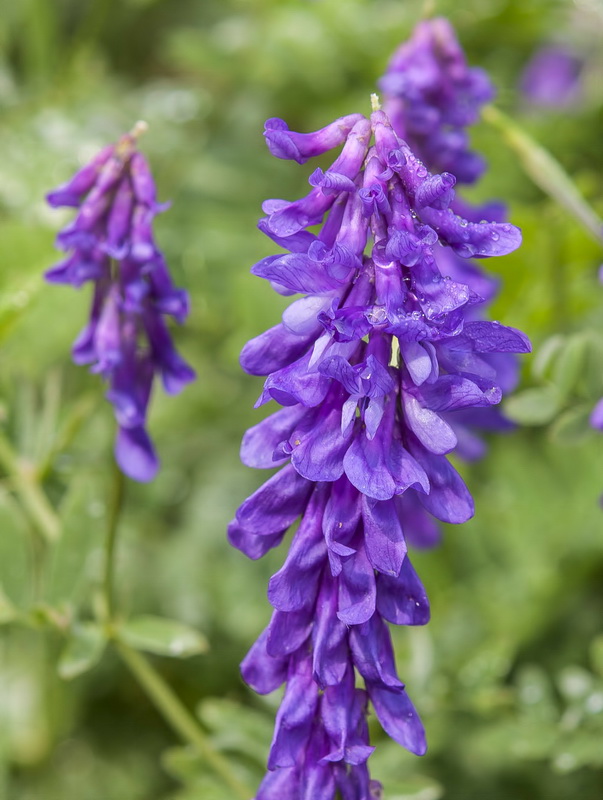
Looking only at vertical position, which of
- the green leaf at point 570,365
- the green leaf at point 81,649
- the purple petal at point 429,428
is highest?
the green leaf at point 570,365

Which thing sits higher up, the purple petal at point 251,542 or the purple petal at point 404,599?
the purple petal at point 251,542

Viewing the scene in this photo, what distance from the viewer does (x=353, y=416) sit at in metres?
1.35

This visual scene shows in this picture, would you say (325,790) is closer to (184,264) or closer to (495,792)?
(495,792)

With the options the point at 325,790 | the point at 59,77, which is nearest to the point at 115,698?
the point at 325,790

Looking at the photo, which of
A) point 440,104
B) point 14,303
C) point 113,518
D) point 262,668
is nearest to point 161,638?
point 113,518

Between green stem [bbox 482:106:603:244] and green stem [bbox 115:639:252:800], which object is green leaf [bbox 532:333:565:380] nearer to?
green stem [bbox 482:106:603:244]

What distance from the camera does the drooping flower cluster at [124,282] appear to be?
192 centimetres

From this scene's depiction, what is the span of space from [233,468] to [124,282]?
1.56 metres

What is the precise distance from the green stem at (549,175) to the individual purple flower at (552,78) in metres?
2.15

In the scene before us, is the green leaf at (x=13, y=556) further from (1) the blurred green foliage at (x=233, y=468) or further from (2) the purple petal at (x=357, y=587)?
(2) the purple petal at (x=357, y=587)

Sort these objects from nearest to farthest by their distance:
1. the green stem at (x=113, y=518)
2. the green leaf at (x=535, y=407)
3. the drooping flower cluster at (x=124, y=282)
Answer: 1. the drooping flower cluster at (x=124, y=282)
2. the green stem at (x=113, y=518)
3. the green leaf at (x=535, y=407)

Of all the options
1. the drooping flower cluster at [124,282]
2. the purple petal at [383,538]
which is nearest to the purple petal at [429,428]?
the purple petal at [383,538]

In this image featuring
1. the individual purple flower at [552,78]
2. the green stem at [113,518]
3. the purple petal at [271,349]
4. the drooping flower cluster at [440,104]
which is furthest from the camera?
the individual purple flower at [552,78]

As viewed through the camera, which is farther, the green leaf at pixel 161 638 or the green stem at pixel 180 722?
the green stem at pixel 180 722
